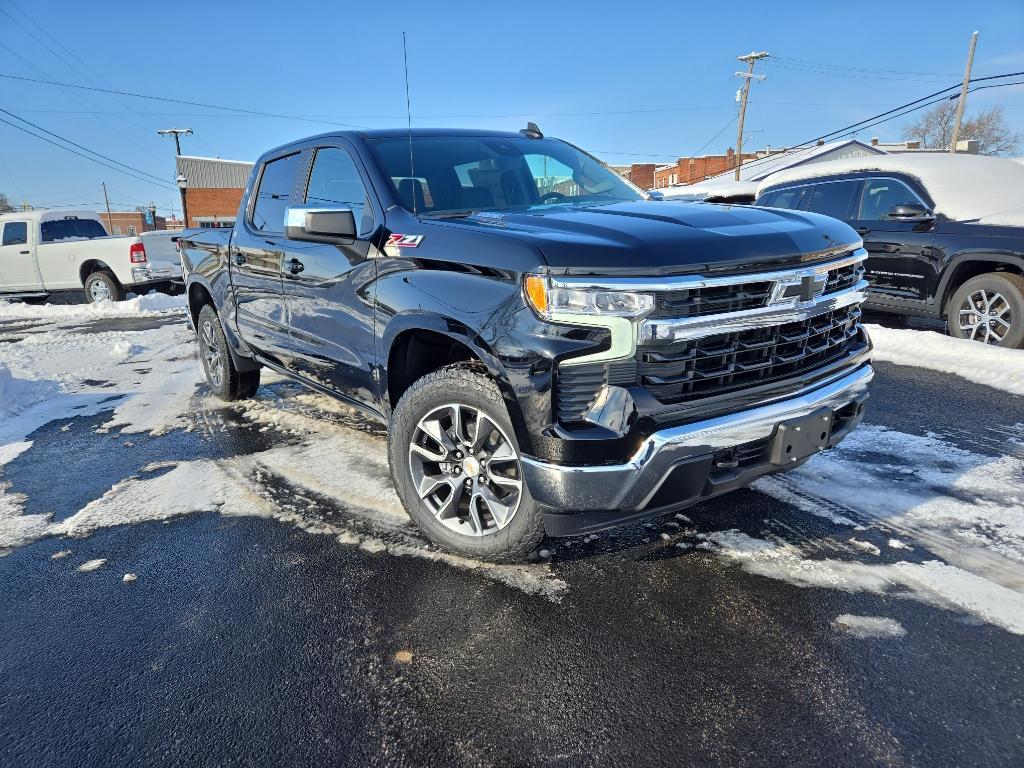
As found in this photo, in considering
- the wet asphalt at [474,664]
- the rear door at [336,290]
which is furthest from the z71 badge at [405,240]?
the wet asphalt at [474,664]

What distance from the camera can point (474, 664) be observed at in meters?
2.25

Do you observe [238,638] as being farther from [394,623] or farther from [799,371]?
[799,371]

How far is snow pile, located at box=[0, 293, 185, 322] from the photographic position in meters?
11.7

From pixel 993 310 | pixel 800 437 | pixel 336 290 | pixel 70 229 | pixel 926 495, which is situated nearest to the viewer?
pixel 800 437

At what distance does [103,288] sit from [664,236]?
1348cm

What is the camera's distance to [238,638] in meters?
2.43

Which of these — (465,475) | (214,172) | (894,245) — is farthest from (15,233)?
(214,172)

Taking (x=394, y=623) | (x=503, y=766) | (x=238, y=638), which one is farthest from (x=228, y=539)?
(x=503, y=766)

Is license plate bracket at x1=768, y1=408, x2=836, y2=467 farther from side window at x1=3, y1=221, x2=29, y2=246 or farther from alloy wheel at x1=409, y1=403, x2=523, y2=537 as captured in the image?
side window at x1=3, y1=221, x2=29, y2=246

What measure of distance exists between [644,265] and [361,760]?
176cm

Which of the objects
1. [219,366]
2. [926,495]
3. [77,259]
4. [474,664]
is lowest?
[474,664]

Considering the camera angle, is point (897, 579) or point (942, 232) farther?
point (942, 232)

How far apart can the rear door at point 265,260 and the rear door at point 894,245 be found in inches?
224

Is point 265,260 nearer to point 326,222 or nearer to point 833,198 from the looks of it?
point 326,222
